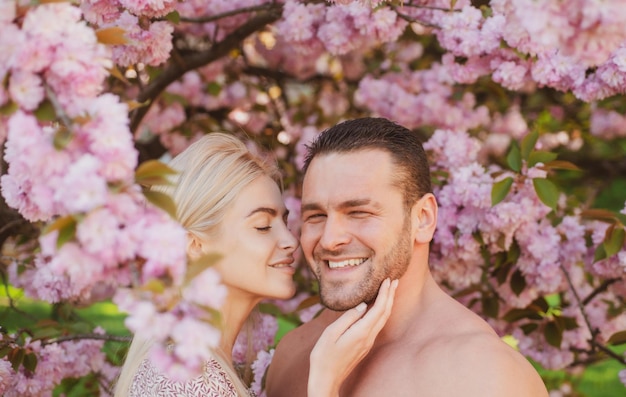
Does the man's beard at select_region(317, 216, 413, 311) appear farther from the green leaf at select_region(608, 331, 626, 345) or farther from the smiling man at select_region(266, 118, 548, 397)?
the green leaf at select_region(608, 331, 626, 345)

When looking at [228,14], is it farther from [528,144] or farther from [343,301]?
[343,301]

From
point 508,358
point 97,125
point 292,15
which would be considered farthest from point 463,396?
point 292,15

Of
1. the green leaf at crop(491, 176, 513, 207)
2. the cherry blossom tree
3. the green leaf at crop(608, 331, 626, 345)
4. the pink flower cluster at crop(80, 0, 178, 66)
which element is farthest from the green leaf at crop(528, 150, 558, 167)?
the pink flower cluster at crop(80, 0, 178, 66)

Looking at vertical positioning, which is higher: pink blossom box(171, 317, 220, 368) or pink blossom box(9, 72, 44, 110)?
pink blossom box(9, 72, 44, 110)

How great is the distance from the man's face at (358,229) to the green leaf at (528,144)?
932mm

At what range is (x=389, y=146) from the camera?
2.72 m

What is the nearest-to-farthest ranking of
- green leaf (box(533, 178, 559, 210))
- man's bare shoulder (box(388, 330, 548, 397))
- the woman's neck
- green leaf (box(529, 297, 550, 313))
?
man's bare shoulder (box(388, 330, 548, 397))
the woman's neck
green leaf (box(533, 178, 559, 210))
green leaf (box(529, 297, 550, 313))

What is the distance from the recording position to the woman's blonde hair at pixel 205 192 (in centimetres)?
269

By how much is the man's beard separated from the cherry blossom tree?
2.39ft

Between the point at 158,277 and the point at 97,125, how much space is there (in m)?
0.30

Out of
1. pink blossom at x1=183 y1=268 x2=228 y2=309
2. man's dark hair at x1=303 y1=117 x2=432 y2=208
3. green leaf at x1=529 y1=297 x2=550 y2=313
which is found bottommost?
green leaf at x1=529 y1=297 x2=550 y2=313

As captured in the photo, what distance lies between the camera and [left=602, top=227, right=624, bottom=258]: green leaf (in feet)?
10.6

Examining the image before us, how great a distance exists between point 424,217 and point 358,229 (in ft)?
1.00

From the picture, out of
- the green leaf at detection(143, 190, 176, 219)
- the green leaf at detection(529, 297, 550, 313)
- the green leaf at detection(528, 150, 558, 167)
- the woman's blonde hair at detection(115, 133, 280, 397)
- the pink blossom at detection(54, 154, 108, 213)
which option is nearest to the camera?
the pink blossom at detection(54, 154, 108, 213)
